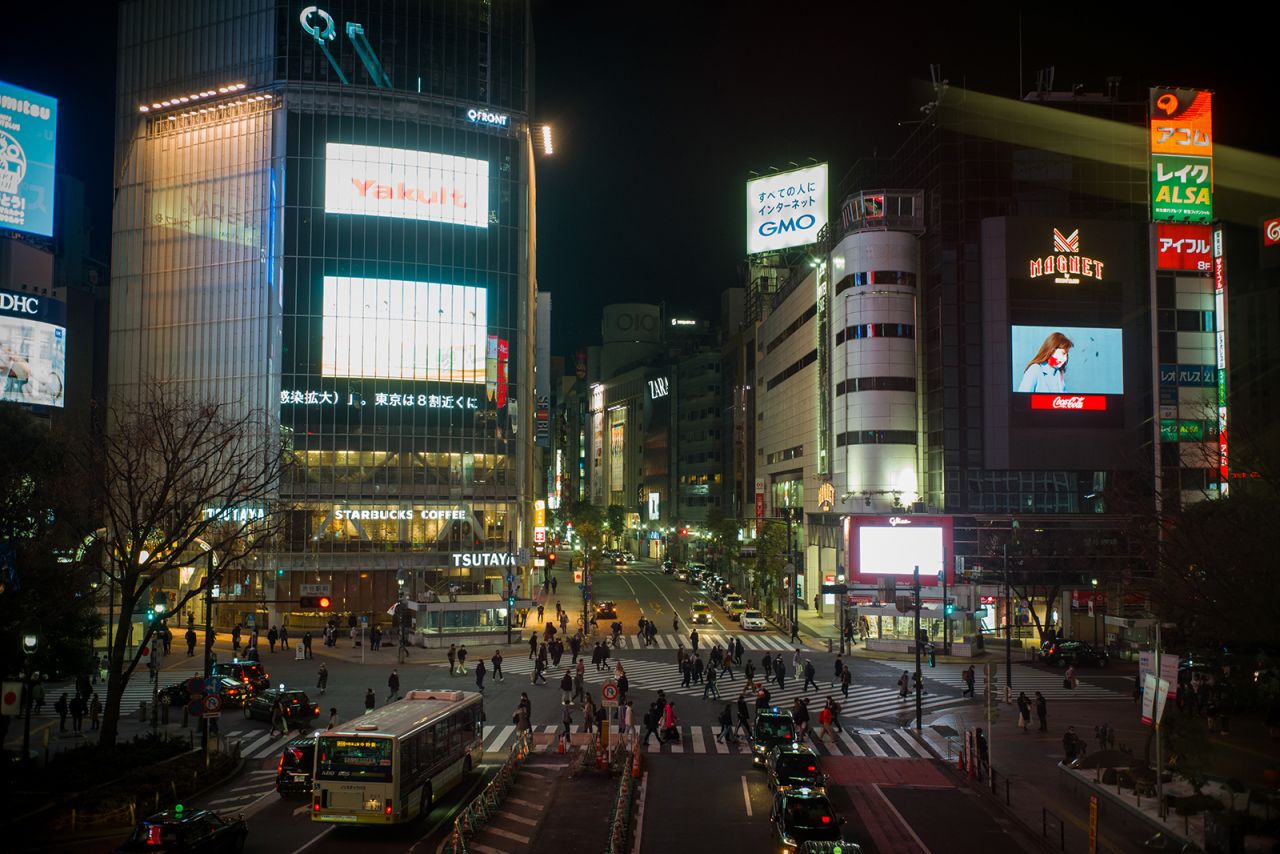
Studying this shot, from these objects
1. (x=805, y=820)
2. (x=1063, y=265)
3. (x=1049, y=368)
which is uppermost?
(x=1063, y=265)

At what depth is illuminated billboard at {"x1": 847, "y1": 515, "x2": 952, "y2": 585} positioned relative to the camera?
217ft

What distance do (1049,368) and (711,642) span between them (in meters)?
30.1

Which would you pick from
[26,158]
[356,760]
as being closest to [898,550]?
[356,760]

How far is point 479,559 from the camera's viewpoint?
7569cm

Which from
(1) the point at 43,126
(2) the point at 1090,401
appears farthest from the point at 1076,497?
(1) the point at 43,126

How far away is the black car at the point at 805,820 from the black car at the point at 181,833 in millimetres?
11471

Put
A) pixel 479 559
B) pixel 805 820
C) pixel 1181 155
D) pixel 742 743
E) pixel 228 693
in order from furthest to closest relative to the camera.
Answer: pixel 479 559, pixel 1181 155, pixel 228 693, pixel 742 743, pixel 805 820

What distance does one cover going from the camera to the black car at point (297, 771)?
2566 centimetres

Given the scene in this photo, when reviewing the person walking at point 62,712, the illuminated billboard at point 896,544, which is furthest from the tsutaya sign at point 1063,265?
the person walking at point 62,712

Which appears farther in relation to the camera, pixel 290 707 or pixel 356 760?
pixel 290 707

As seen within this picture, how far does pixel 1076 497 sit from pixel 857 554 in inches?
624

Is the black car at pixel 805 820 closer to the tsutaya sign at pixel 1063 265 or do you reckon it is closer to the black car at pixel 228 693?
the black car at pixel 228 693

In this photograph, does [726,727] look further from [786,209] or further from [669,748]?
[786,209]

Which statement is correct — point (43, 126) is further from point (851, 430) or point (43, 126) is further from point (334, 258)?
point (851, 430)
